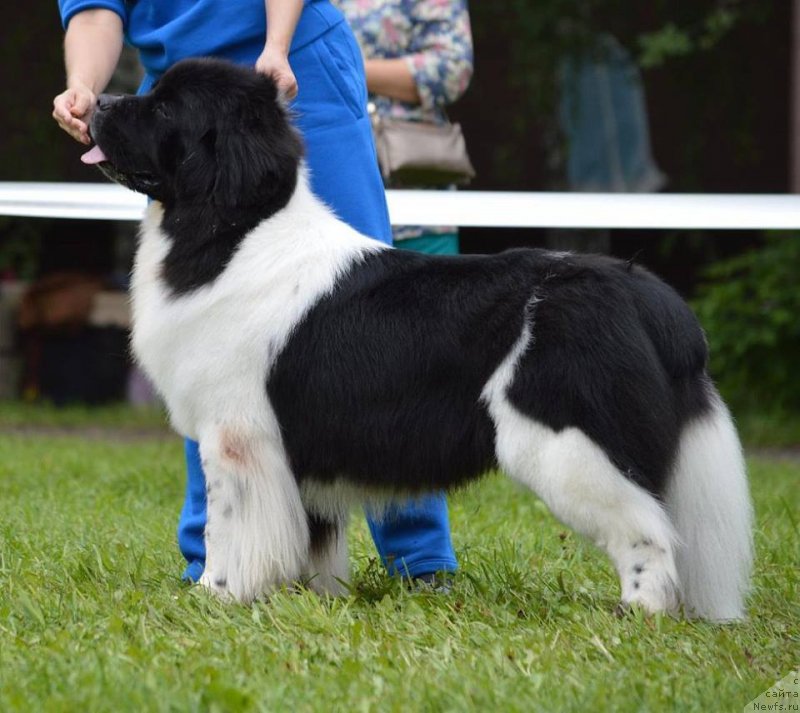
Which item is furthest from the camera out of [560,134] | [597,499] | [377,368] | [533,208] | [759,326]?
[560,134]

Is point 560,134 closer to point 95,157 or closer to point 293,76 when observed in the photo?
point 293,76

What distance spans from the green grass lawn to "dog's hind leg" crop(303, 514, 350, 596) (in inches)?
3.7

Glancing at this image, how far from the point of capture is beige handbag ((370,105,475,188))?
5613mm

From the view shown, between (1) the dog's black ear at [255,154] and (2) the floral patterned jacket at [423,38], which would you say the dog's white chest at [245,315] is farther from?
(2) the floral patterned jacket at [423,38]

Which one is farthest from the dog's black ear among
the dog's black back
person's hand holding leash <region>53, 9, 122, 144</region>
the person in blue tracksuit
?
person's hand holding leash <region>53, 9, 122, 144</region>

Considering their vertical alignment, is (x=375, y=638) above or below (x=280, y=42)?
below

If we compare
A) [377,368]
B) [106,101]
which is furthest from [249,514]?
[106,101]

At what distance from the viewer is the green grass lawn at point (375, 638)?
305 centimetres

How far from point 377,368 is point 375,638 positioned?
74 cm

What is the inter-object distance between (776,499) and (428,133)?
2308mm

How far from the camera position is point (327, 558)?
13.9 feet

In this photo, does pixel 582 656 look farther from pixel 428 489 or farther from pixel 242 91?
pixel 242 91

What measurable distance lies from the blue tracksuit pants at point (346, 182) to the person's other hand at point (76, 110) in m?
0.61

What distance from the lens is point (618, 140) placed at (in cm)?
1123
